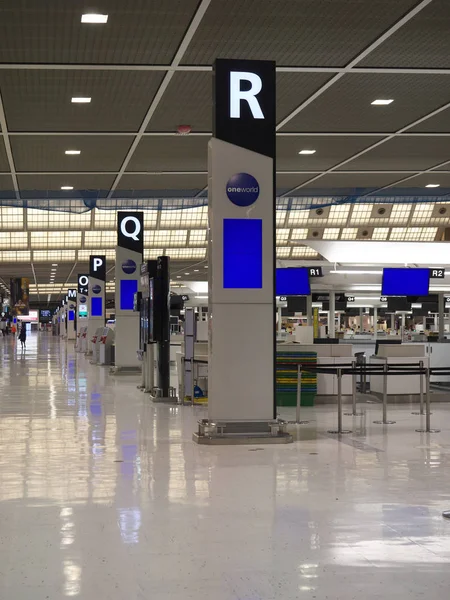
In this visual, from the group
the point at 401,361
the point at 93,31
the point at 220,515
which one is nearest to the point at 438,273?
the point at 401,361

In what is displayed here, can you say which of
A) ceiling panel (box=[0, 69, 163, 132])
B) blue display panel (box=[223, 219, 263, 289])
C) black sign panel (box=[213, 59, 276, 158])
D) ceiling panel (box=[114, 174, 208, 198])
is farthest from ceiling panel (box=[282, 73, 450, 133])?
ceiling panel (box=[114, 174, 208, 198])

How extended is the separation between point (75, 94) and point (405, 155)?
708 centimetres

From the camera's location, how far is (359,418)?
44.7ft

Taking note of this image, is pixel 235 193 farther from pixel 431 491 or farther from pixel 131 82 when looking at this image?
pixel 431 491

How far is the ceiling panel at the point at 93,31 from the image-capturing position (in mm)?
9031

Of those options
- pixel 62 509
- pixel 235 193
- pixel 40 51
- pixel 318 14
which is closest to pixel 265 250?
pixel 235 193

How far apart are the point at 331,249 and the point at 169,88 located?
37.8 feet

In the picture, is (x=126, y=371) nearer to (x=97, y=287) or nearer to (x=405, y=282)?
(x=405, y=282)

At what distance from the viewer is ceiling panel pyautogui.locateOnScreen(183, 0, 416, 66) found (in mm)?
9180

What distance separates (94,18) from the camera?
369 inches

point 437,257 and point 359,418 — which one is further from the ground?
point 437,257

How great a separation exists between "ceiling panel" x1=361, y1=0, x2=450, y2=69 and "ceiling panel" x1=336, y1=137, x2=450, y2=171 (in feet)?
14.6

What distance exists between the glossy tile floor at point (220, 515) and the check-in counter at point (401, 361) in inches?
169

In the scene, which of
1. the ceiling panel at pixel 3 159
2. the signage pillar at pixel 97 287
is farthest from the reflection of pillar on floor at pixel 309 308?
the signage pillar at pixel 97 287
